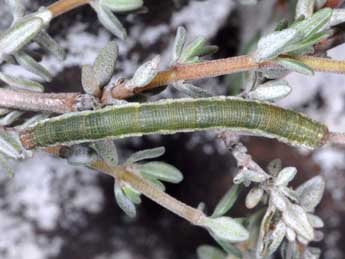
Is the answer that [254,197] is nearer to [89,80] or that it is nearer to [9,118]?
[89,80]

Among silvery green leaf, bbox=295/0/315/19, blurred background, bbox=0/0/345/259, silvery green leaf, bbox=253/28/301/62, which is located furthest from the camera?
blurred background, bbox=0/0/345/259

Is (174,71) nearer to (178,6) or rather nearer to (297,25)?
(297,25)

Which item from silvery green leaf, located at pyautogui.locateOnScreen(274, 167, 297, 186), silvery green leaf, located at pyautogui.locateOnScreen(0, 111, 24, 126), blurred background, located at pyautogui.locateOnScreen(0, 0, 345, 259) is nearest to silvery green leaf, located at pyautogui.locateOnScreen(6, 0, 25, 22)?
silvery green leaf, located at pyautogui.locateOnScreen(0, 111, 24, 126)

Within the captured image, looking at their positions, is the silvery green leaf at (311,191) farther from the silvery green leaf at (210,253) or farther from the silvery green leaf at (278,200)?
the silvery green leaf at (210,253)

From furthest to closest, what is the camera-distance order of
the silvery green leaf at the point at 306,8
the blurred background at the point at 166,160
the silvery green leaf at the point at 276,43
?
the blurred background at the point at 166,160 < the silvery green leaf at the point at 306,8 < the silvery green leaf at the point at 276,43

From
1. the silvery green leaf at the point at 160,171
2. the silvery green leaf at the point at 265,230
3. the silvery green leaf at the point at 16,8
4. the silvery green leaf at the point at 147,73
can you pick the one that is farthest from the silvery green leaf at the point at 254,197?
the silvery green leaf at the point at 16,8

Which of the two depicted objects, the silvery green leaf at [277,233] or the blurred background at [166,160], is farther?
the blurred background at [166,160]

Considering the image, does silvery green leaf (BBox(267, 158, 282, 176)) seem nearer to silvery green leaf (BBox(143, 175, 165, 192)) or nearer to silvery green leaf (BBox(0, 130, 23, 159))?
silvery green leaf (BBox(143, 175, 165, 192))

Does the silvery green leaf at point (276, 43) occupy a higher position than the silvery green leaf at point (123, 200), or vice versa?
the silvery green leaf at point (276, 43)
